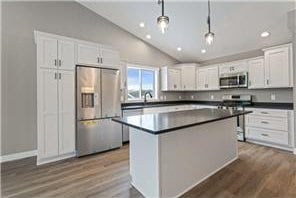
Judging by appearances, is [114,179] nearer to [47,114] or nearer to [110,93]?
[47,114]

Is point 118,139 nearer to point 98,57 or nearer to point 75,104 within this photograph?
point 75,104

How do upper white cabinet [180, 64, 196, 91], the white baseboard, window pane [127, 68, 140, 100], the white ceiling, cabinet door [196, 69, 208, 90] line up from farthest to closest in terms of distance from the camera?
upper white cabinet [180, 64, 196, 91] < cabinet door [196, 69, 208, 90] < window pane [127, 68, 140, 100] < the white ceiling < the white baseboard

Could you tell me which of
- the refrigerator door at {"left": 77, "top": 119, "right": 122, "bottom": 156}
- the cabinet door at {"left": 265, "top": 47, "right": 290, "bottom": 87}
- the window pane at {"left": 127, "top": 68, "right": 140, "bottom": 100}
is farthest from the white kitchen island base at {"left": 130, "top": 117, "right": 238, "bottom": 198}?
the window pane at {"left": 127, "top": 68, "right": 140, "bottom": 100}

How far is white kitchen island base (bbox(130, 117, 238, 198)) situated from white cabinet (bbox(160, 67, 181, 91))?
10.4ft

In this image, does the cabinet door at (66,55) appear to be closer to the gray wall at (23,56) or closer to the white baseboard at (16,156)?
→ the gray wall at (23,56)

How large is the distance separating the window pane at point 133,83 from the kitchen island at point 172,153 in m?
3.04

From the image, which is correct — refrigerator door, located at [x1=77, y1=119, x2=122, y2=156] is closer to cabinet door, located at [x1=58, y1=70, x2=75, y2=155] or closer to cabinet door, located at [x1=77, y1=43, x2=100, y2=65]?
cabinet door, located at [x1=58, y1=70, x2=75, y2=155]

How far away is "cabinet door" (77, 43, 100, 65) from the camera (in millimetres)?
3666

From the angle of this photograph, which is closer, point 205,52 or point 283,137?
point 283,137

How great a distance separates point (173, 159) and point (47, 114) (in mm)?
2530

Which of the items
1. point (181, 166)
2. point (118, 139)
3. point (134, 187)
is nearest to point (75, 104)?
point (118, 139)

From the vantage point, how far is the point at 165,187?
6.62ft

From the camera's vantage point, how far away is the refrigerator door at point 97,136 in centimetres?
361

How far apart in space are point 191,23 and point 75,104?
328cm
